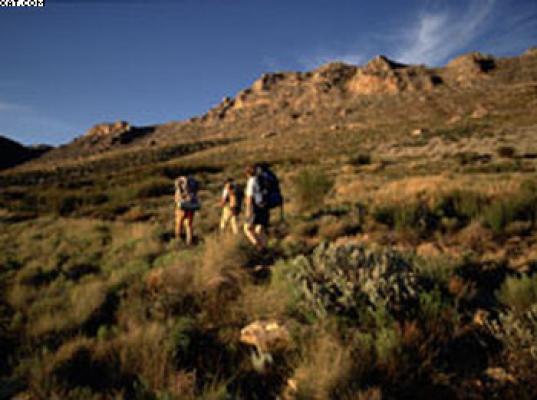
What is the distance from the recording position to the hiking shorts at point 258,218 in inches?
252

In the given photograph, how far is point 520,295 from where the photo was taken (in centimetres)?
328

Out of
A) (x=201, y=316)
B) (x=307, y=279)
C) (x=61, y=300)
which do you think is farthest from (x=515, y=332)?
(x=61, y=300)

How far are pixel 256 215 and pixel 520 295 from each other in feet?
13.9

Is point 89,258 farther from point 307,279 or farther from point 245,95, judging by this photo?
point 245,95

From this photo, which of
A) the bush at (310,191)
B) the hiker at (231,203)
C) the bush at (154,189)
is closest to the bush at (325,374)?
the hiker at (231,203)

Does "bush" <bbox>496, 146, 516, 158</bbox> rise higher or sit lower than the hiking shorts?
higher

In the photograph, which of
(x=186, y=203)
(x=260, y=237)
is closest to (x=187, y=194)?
(x=186, y=203)

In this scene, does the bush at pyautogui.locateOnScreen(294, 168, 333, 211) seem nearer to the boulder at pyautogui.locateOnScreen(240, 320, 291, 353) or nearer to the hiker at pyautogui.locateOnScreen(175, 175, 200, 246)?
the hiker at pyautogui.locateOnScreen(175, 175, 200, 246)

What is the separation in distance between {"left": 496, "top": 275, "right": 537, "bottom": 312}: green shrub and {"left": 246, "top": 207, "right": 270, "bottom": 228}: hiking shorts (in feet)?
13.0

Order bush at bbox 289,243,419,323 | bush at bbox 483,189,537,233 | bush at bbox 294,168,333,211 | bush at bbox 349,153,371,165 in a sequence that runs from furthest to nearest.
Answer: bush at bbox 349,153,371,165 → bush at bbox 294,168,333,211 → bush at bbox 483,189,537,233 → bush at bbox 289,243,419,323

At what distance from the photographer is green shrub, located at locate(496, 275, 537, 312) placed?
3193mm

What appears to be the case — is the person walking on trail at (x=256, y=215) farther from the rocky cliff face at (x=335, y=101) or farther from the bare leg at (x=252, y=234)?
the rocky cliff face at (x=335, y=101)

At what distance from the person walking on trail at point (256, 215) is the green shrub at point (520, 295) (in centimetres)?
380

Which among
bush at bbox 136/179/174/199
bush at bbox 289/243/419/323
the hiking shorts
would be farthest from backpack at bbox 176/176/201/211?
bush at bbox 136/179/174/199
